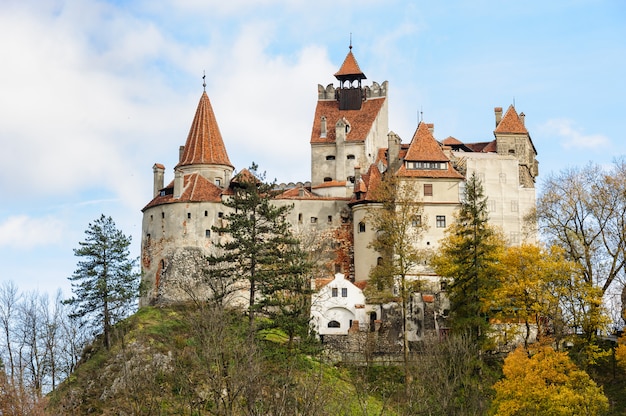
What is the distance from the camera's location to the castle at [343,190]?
7238cm

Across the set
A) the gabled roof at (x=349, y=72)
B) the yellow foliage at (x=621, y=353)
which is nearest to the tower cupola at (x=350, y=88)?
the gabled roof at (x=349, y=72)

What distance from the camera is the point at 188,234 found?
2963 inches

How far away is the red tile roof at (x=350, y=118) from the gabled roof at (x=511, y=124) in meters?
10.0

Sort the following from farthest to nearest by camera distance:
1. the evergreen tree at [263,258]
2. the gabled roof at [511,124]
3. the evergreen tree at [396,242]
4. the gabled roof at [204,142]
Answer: the gabled roof at [511,124]
the gabled roof at [204,142]
the evergreen tree at [396,242]
the evergreen tree at [263,258]

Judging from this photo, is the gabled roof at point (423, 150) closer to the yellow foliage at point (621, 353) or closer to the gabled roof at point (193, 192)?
the gabled roof at point (193, 192)

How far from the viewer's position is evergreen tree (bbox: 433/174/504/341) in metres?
60.4

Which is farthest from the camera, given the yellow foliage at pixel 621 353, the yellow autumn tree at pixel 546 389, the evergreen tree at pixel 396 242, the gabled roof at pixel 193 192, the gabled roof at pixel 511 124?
the gabled roof at pixel 511 124

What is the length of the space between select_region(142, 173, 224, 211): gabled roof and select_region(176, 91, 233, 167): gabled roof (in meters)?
1.93

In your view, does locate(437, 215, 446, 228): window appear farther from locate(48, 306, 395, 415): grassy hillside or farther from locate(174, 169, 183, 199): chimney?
locate(174, 169, 183, 199): chimney

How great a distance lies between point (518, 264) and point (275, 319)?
582 inches

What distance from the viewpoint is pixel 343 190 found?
3098 inches

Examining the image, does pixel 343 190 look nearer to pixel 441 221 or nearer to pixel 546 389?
pixel 441 221

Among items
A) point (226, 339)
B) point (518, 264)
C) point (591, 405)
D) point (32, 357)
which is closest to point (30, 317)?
point (32, 357)

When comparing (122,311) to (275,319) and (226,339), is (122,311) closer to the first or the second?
(275,319)
